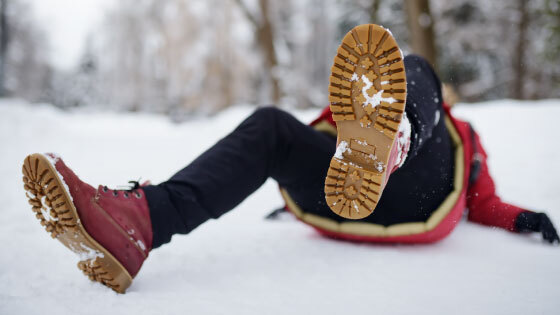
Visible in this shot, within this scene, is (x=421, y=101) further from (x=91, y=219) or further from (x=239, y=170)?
(x=91, y=219)

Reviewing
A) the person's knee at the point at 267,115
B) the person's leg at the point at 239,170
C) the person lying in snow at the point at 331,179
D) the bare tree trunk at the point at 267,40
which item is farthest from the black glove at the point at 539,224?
the bare tree trunk at the point at 267,40

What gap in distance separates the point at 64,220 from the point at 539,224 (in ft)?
4.23

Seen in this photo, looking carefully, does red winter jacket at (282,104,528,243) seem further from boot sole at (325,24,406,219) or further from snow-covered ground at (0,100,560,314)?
boot sole at (325,24,406,219)

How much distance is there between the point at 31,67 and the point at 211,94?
12.5 meters

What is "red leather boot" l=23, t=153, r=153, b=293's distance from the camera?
74cm

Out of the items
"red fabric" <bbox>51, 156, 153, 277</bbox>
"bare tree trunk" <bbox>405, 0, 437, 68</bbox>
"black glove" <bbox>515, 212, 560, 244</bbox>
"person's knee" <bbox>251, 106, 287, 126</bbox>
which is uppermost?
"bare tree trunk" <bbox>405, 0, 437, 68</bbox>

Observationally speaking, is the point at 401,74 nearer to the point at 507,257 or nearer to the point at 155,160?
the point at 507,257

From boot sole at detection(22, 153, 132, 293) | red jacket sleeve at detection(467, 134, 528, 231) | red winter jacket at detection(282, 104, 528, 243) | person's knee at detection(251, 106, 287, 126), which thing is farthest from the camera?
red jacket sleeve at detection(467, 134, 528, 231)

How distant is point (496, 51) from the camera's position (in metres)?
9.67

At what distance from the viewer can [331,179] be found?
79cm

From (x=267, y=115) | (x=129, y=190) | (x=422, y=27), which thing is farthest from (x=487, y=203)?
(x=422, y=27)

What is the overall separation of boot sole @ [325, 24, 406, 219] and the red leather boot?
1.41 ft

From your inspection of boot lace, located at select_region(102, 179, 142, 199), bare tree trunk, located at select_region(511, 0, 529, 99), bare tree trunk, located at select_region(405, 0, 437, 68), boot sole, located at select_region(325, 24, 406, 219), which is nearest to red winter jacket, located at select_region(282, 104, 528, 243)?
boot sole, located at select_region(325, 24, 406, 219)

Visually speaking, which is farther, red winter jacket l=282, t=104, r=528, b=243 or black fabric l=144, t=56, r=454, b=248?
red winter jacket l=282, t=104, r=528, b=243
